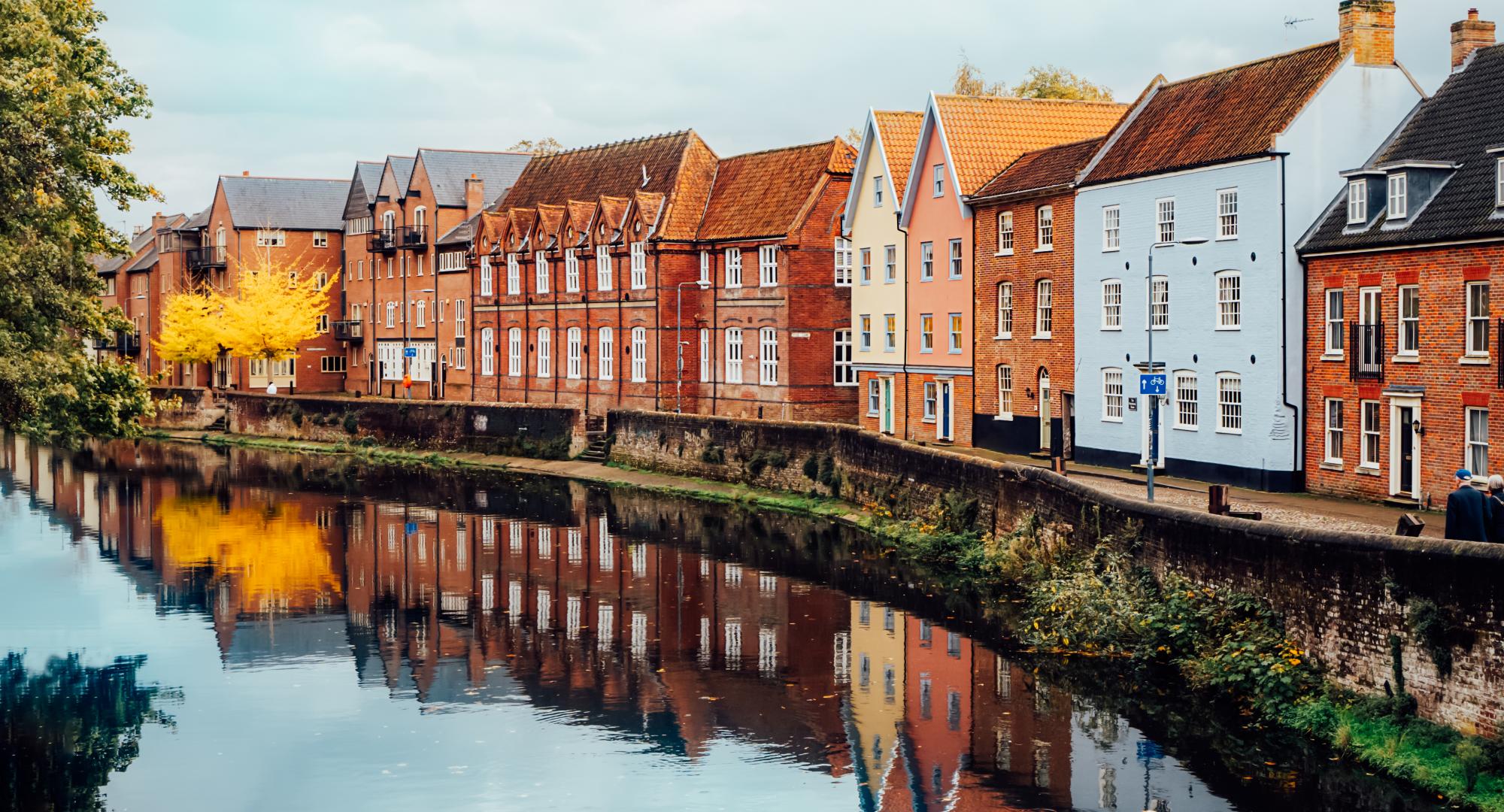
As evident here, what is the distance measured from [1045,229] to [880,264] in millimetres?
10138

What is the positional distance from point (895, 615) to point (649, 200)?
1387 inches

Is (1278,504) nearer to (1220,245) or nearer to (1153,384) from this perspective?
(1153,384)

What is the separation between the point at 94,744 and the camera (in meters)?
22.0

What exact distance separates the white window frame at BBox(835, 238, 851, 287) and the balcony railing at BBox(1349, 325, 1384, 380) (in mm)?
26488

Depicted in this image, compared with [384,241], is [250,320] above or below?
below

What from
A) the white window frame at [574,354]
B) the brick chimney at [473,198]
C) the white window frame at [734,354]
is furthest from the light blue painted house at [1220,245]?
the brick chimney at [473,198]

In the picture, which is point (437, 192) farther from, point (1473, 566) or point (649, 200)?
point (1473, 566)

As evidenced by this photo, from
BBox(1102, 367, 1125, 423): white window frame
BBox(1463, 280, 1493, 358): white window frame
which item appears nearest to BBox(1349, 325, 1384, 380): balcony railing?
BBox(1463, 280, 1493, 358): white window frame

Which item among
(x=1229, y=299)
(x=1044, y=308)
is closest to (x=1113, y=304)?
(x=1044, y=308)

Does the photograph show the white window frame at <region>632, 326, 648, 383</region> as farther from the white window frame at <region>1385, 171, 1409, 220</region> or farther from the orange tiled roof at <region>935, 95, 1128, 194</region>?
the white window frame at <region>1385, 171, 1409, 220</region>

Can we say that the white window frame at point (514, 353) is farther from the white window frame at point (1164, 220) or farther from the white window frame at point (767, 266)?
the white window frame at point (1164, 220)

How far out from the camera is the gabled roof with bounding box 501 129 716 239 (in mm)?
63031

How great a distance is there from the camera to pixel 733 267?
196 ft

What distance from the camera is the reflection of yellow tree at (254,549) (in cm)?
3516
